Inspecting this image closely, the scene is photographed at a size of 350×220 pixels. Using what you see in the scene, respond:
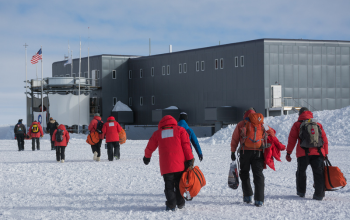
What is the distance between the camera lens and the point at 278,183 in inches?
401

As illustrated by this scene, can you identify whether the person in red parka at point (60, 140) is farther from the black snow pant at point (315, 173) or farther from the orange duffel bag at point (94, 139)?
the black snow pant at point (315, 173)

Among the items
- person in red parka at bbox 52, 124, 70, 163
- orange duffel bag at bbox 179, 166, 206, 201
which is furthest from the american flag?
orange duffel bag at bbox 179, 166, 206, 201

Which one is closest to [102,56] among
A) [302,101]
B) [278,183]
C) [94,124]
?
[302,101]

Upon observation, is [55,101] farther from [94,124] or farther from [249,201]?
[249,201]

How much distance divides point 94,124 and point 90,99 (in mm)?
36181

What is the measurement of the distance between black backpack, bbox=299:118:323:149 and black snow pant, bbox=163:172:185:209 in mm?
2395

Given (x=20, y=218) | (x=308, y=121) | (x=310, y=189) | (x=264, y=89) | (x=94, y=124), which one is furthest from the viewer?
(x=264, y=89)

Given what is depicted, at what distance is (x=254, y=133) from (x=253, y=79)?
107ft

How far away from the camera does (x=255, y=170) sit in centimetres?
763

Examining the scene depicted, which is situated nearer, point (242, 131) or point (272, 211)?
point (272, 211)

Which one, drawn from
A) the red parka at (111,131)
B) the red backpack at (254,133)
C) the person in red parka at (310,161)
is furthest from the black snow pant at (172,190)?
the red parka at (111,131)

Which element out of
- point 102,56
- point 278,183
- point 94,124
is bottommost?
point 278,183

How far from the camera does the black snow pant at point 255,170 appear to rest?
7555 millimetres

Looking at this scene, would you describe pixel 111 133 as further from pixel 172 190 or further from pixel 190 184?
pixel 190 184
